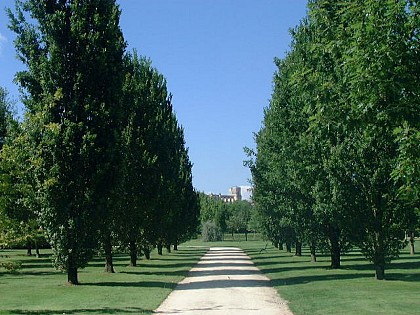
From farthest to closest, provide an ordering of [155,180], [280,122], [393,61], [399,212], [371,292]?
[155,180] < [280,122] < [399,212] < [371,292] < [393,61]

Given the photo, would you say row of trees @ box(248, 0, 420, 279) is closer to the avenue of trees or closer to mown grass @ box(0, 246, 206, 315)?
mown grass @ box(0, 246, 206, 315)

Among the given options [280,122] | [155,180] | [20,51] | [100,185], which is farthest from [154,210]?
[20,51]

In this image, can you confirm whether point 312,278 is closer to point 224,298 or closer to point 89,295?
point 224,298

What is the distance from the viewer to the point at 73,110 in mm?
22594

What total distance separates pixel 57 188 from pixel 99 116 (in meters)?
3.53

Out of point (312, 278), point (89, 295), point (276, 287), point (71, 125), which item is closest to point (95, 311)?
point (89, 295)

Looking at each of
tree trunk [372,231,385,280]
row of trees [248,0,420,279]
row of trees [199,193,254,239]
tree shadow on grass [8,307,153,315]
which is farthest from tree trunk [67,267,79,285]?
row of trees [199,193,254,239]

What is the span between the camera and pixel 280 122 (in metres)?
29.9

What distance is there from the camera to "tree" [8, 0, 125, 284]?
2183cm

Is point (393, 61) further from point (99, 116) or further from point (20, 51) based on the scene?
point (20, 51)

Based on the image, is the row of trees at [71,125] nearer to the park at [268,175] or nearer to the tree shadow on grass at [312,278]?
the park at [268,175]

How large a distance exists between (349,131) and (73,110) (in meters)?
14.9

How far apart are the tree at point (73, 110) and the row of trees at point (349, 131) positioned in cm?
845

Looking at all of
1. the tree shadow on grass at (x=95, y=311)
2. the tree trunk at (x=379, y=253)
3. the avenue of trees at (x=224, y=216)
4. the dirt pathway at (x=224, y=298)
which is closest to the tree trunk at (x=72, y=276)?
the dirt pathway at (x=224, y=298)
